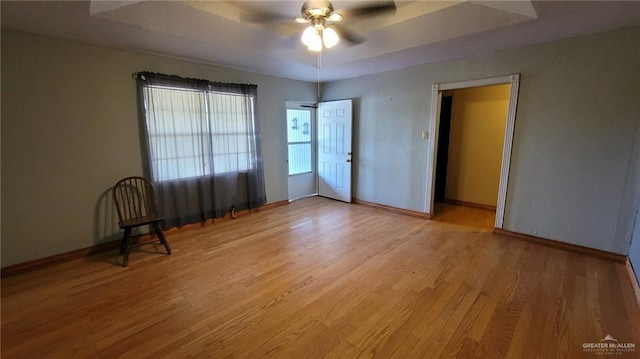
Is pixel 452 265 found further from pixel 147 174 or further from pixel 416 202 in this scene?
pixel 147 174

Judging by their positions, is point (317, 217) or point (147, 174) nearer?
point (147, 174)

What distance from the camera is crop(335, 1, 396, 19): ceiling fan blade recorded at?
188cm

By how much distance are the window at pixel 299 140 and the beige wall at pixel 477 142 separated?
2.72 m

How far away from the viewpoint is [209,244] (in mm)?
3391

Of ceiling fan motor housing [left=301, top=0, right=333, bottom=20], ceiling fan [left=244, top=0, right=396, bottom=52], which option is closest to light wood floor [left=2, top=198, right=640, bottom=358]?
ceiling fan [left=244, top=0, right=396, bottom=52]

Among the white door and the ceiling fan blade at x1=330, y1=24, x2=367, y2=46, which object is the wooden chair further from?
the white door

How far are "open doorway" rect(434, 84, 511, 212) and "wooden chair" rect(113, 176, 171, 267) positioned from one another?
438 centimetres

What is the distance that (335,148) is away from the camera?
5.23m

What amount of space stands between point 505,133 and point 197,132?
4072mm

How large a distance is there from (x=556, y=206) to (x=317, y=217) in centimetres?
304

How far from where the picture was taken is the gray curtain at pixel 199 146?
3.42m

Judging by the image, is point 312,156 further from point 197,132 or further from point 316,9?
point 316,9

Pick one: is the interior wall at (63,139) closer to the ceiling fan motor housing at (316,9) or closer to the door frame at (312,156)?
the door frame at (312,156)

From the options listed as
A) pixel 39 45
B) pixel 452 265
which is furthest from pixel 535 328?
pixel 39 45
